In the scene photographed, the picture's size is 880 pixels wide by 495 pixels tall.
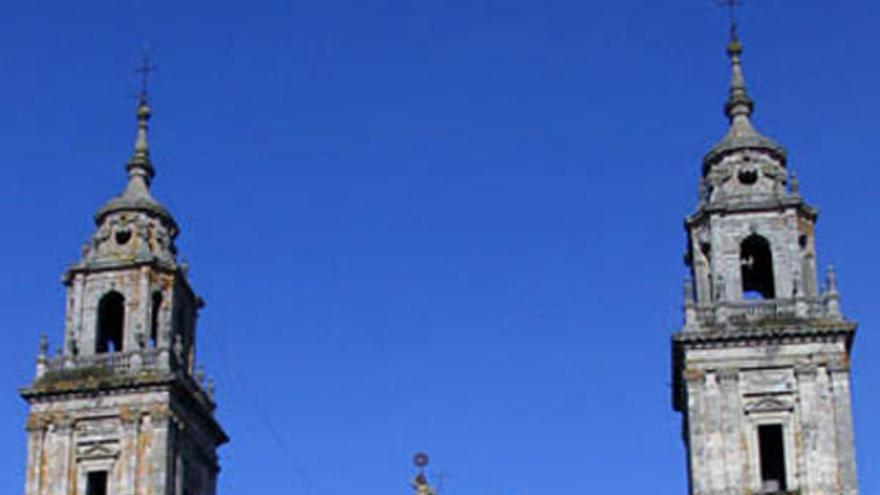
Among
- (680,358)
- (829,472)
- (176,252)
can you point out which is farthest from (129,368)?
(829,472)

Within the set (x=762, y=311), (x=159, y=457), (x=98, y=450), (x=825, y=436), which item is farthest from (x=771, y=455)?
(x=98, y=450)

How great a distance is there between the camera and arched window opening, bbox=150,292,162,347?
52.6m

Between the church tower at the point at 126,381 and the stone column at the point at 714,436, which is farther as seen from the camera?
the church tower at the point at 126,381

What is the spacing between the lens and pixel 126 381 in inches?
1992

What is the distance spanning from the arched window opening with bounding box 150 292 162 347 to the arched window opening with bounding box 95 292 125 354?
852 millimetres

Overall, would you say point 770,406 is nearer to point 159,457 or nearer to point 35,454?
point 159,457

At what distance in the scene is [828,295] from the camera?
164ft

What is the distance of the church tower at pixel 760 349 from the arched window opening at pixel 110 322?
52.9 feet

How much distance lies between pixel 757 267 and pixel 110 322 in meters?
19.0

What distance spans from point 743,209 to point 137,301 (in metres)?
17.3

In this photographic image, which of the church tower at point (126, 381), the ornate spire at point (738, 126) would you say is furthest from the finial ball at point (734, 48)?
the church tower at point (126, 381)

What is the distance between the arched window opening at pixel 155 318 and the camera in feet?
173

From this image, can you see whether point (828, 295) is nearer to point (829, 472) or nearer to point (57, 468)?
point (829, 472)

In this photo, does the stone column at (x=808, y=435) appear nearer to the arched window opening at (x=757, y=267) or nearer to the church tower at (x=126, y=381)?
the arched window opening at (x=757, y=267)
